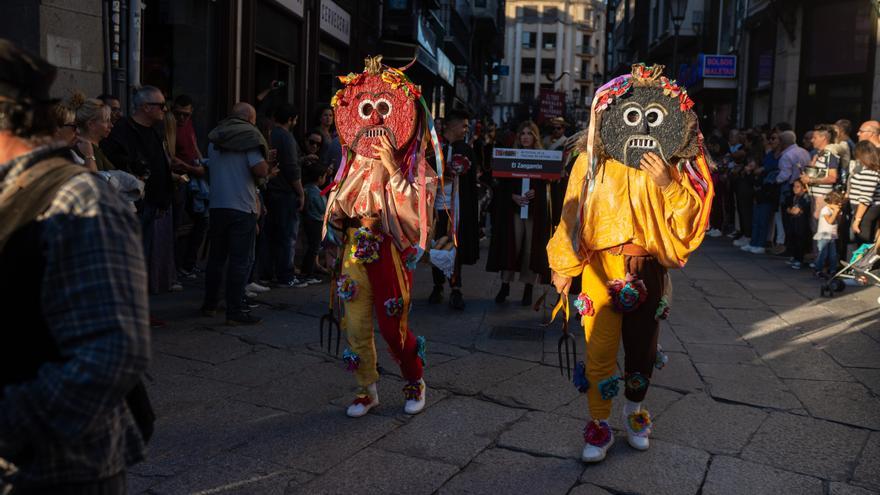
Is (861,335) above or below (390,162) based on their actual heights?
below

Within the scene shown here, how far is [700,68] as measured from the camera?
24.6 m

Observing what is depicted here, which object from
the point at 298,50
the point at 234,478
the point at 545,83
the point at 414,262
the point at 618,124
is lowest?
the point at 234,478

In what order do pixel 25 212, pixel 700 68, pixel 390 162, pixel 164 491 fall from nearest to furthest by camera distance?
pixel 25 212
pixel 164 491
pixel 390 162
pixel 700 68

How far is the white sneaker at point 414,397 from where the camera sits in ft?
15.9

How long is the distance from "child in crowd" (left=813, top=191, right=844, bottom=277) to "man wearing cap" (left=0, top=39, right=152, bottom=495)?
951 cm

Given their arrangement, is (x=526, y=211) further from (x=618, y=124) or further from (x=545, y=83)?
(x=545, y=83)

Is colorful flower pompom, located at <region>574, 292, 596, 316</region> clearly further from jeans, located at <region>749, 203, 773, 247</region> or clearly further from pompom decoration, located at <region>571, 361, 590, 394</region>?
jeans, located at <region>749, 203, 773, 247</region>

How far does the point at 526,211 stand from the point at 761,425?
3.70 meters

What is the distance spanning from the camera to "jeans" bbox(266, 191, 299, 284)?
8773 millimetres

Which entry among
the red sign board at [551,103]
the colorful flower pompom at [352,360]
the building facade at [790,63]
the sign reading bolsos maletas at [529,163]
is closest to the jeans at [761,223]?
the building facade at [790,63]

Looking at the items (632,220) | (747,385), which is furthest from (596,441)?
(747,385)

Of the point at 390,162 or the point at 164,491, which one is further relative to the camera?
the point at 390,162

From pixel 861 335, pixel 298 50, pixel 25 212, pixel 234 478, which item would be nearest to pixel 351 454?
pixel 234 478

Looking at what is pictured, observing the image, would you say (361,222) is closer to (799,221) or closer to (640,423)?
(640,423)
